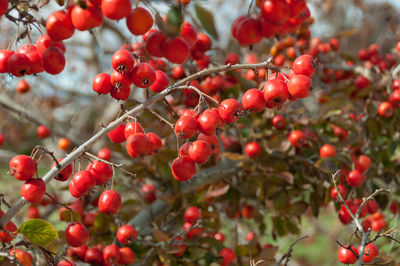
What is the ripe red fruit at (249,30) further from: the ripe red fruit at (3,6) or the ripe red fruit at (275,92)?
the ripe red fruit at (3,6)

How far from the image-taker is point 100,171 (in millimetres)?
1850

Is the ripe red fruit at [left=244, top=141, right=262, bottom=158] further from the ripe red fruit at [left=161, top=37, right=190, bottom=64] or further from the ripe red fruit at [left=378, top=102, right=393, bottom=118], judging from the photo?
the ripe red fruit at [left=161, top=37, right=190, bottom=64]

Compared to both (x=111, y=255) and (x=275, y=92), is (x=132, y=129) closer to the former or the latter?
(x=275, y=92)

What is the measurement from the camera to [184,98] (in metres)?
3.77

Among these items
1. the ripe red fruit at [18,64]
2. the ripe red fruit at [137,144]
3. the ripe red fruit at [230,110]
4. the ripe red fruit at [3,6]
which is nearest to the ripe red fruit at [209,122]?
the ripe red fruit at [230,110]

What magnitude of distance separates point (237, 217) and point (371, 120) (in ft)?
5.37

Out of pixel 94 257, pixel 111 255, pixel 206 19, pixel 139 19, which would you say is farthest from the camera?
pixel 206 19

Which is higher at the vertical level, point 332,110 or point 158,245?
point 332,110

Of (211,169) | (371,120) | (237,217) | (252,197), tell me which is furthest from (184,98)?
(371,120)

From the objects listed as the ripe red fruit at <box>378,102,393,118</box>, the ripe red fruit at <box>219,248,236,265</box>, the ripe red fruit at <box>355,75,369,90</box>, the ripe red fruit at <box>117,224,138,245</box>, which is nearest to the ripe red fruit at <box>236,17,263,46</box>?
the ripe red fruit at <box>117,224,138,245</box>

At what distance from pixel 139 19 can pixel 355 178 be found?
6.92 ft

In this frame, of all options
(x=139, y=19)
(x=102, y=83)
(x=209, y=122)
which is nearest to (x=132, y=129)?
(x=102, y=83)

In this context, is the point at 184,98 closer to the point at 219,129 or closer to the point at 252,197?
the point at 252,197

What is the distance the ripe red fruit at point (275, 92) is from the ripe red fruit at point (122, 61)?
0.58 m
